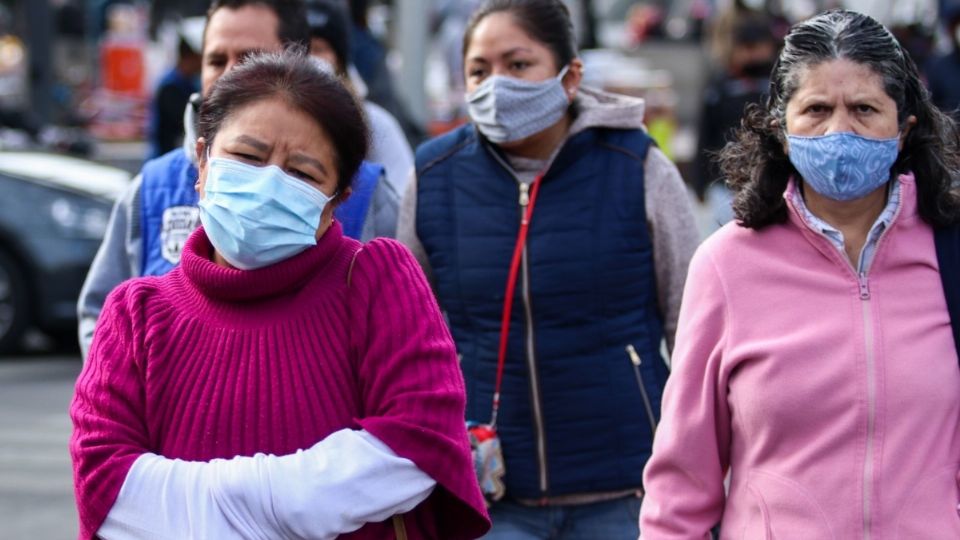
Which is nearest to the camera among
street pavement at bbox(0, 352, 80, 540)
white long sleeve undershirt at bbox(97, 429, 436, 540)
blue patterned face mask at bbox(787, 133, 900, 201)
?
white long sleeve undershirt at bbox(97, 429, 436, 540)

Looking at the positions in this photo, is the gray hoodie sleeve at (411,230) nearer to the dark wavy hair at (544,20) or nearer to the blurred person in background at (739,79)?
the dark wavy hair at (544,20)

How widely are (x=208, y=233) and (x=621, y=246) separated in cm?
155

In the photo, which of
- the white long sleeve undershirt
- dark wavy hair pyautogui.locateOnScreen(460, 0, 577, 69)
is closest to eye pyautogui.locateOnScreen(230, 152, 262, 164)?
the white long sleeve undershirt

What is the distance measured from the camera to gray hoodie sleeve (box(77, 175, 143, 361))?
4.40m

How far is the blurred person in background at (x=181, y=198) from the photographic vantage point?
4277mm

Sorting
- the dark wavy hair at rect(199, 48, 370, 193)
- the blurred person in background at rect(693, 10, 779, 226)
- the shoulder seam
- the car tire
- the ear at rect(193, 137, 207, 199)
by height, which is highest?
the dark wavy hair at rect(199, 48, 370, 193)

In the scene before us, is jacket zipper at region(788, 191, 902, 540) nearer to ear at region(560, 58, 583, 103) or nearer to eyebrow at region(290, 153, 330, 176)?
eyebrow at region(290, 153, 330, 176)

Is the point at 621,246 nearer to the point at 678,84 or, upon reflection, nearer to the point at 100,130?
the point at 100,130

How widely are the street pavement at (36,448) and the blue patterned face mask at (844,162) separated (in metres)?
4.68

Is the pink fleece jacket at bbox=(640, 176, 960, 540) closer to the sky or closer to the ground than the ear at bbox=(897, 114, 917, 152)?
closer to the ground

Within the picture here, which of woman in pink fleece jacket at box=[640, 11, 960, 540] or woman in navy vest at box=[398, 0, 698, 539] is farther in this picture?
woman in navy vest at box=[398, 0, 698, 539]

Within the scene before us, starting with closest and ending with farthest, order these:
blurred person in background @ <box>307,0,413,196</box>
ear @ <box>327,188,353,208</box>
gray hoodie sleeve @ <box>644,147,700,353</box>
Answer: ear @ <box>327,188,353,208</box> < gray hoodie sleeve @ <box>644,147,700,353</box> < blurred person in background @ <box>307,0,413,196</box>

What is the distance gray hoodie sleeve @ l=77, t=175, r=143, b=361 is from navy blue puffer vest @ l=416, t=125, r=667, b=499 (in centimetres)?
71

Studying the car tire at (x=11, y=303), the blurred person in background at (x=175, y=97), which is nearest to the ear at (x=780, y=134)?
the blurred person in background at (x=175, y=97)
